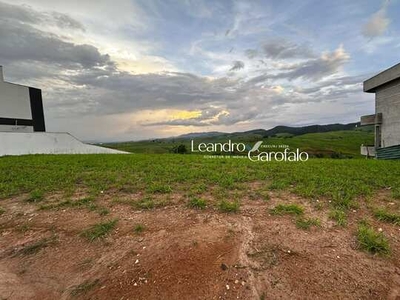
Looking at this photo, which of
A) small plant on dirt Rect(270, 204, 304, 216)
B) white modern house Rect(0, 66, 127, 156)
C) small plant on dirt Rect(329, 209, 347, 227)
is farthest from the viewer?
white modern house Rect(0, 66, 127, 156)

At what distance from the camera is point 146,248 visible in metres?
2.48

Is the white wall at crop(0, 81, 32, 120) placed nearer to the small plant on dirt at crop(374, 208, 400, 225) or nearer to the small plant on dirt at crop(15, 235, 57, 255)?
the small plant on dirt at crop(15, 235, 57, 255)

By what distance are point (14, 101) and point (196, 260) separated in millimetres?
21153

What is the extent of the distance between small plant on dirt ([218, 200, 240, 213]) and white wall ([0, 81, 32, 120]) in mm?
19404

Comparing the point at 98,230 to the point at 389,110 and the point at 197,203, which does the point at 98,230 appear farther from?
the point at 389,110

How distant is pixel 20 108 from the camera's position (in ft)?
58.5

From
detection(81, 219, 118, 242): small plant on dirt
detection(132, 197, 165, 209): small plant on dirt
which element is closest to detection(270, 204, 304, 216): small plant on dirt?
detection(132, 197, 165, 209): small plant on dirt

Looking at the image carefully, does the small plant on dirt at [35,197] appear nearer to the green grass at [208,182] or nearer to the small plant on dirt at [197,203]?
the green grass at [208,182]

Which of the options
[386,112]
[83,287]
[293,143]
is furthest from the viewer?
[293,143]

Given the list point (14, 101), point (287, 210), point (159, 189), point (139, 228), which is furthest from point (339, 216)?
point (14, 101)

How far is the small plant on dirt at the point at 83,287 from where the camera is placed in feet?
6.33

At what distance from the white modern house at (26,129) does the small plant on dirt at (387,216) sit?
17069mm

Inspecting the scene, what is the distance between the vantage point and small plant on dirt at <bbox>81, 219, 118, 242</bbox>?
9.05ft

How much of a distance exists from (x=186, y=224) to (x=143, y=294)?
1187 mm
